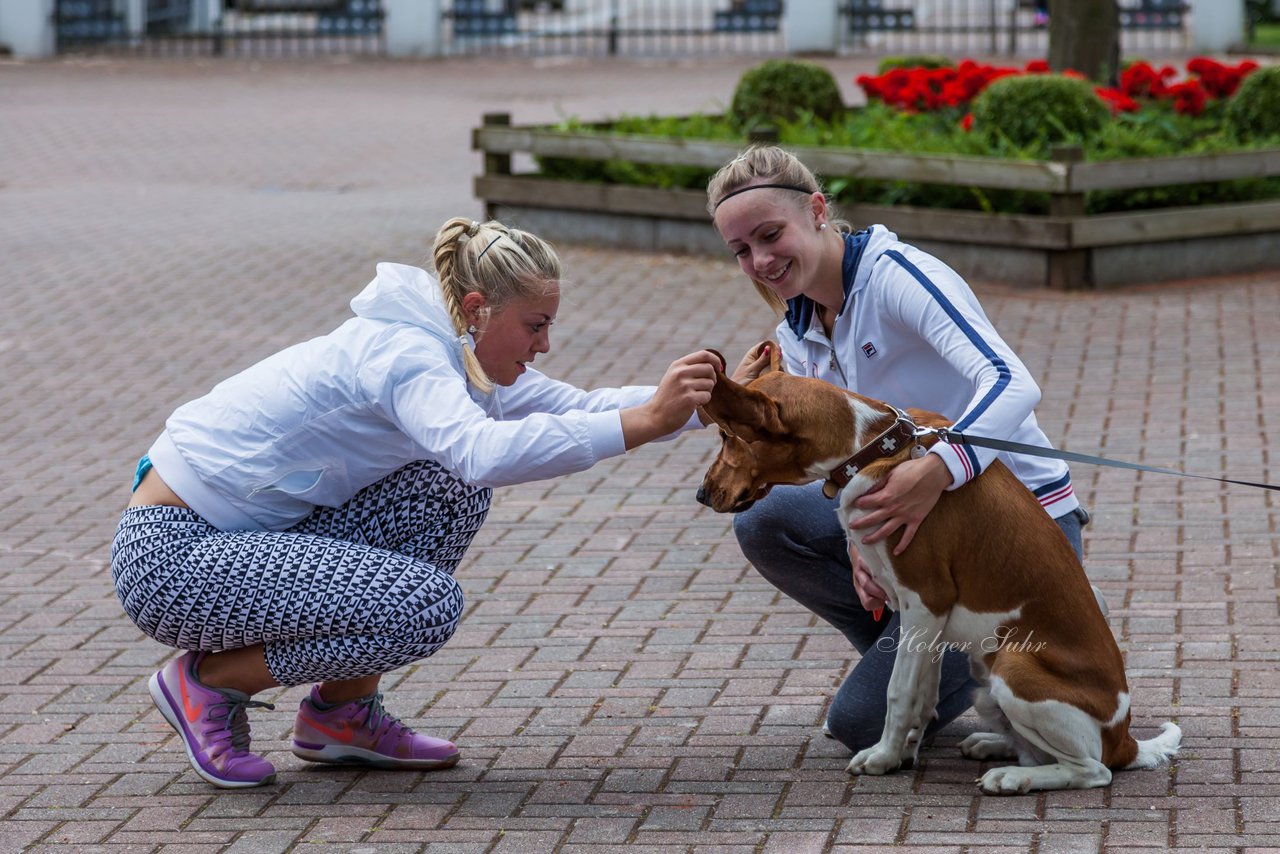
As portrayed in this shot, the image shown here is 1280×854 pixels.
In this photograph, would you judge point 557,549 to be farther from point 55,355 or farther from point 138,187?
point 138,187

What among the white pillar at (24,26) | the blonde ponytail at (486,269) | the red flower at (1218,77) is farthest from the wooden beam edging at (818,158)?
the white pillar at (24,26)

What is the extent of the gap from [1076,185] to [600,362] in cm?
326

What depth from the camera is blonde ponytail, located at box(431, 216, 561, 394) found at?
13.4ft

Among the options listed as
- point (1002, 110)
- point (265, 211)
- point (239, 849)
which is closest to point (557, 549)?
point (239, 849)

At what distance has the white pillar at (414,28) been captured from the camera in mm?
31812

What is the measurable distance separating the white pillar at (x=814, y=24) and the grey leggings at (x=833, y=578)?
26956mm

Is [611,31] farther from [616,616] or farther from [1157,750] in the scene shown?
[1157,750]

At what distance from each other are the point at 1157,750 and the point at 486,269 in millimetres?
2034

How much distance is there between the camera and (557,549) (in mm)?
6609

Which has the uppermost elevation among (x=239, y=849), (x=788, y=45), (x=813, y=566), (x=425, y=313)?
(x=788, y=45)

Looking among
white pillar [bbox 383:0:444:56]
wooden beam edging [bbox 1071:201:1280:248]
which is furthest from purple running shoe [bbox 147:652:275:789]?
white pillar [bbox 383:0:444:56]

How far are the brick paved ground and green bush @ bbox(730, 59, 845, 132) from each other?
2.08 meters

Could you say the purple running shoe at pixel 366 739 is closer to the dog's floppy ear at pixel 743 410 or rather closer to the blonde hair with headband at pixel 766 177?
the dog's floppy ear at pixel 743 410

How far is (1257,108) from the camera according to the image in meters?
12.5
